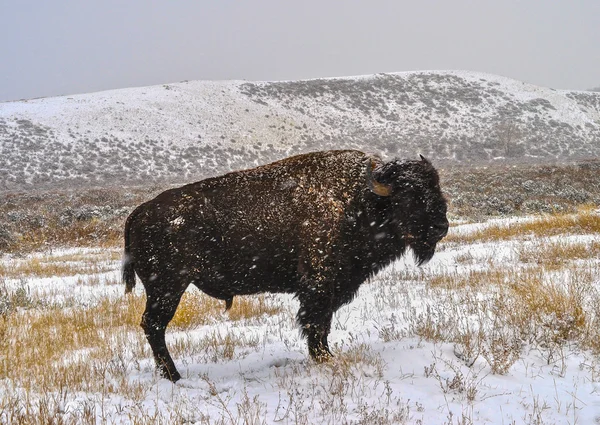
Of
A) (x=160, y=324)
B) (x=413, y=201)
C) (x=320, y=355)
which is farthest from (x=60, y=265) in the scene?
(x=413, y=201)

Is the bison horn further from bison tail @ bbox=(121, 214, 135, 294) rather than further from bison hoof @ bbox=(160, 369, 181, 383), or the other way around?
bison hoof @ bbox=(160, 369, 181, 383)

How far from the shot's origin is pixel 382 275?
877 centimetres

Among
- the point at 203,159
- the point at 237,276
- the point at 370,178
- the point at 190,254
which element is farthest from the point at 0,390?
the point at 203,159

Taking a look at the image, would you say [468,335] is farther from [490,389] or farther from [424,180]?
[424,180]

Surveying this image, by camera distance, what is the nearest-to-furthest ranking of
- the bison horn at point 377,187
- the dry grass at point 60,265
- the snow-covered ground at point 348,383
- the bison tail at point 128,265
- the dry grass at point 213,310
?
the snow-covered ground at point 348,383 → the bison horn at point 377,187 → the bison tail at point 128,265 → the dry grass at point 213,310 → the dry grass at point 60,265

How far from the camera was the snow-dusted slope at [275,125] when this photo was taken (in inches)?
1703

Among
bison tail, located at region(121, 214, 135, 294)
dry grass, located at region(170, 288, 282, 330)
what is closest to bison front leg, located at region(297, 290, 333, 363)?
bison tail, located at region(121, 214, 135, 294)

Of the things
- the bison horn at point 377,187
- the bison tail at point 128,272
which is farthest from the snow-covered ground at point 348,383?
the bison horn at point 377,187

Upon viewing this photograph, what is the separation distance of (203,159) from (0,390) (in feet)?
142

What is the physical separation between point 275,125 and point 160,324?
53.2m

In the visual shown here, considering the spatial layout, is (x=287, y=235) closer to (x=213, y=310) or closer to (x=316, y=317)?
(x=316, y=317)

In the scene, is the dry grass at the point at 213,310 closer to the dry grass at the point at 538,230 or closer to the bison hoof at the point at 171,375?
the bison hoof at the point at 171,375

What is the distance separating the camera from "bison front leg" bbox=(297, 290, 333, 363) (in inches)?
161

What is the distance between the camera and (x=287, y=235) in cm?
417
